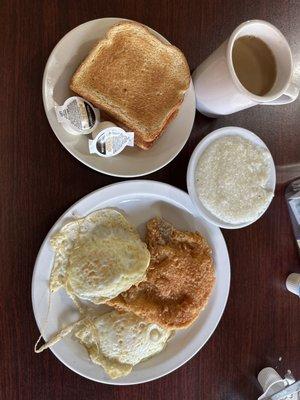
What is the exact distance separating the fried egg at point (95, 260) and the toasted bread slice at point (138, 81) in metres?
0.22

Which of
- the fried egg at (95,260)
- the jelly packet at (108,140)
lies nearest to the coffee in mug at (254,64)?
the jelly packet at (108,140)

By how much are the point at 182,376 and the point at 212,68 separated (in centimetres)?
73

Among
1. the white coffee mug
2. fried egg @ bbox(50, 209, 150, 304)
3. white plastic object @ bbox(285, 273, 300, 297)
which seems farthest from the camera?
white plastic object @ bbox(285, 273, 300, 297)

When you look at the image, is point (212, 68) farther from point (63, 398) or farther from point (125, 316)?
point (63, 398)

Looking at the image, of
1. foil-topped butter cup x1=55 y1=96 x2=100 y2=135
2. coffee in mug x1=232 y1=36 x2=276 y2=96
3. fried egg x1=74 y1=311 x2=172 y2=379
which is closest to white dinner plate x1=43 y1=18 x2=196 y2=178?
foil-topped butter cup x1=55 y1=96 x2=100 y2=135

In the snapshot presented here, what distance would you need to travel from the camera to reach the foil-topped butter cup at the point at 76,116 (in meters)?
1.01

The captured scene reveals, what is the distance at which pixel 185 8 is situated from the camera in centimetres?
115

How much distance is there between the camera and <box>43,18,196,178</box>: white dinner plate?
1021mm

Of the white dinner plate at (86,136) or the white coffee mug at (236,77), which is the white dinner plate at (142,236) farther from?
the white coffee mug at (236,77)

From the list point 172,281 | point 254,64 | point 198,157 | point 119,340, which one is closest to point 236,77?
point 254,64

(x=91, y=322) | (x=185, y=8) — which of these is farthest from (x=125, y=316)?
(x=185, y=8)

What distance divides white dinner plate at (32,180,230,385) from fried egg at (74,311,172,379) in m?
0.02

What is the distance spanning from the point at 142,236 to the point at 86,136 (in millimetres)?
279

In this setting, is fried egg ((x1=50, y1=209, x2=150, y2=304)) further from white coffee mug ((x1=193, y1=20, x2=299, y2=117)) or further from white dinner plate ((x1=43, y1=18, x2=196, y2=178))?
white coffee mug ((x1=193, y1=20, x2=299, y2=117))
